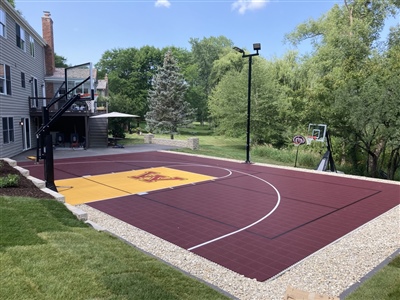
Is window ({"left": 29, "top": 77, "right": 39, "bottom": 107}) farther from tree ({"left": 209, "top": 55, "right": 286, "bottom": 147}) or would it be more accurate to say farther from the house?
tree ({"left": 209, "top": 55, "right": 286, "bottom": 147})

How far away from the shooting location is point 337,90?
59.5 feet

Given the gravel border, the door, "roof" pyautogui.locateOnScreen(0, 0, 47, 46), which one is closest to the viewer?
the gravel border

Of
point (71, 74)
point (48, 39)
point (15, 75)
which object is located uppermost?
point (48, 39)

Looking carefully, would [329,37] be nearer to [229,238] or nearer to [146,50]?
[229,238]

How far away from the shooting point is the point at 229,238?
671cm

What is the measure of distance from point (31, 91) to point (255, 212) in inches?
769

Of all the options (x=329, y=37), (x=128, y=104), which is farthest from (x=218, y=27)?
(x=329, y=37)

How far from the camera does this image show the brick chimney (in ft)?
83.7

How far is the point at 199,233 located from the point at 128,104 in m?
33.4

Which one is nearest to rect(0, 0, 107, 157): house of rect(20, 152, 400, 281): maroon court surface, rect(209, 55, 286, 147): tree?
rect(20, 152, 400, 281): maroon court surface

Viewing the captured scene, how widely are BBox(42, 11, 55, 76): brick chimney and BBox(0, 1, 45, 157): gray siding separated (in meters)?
2.62

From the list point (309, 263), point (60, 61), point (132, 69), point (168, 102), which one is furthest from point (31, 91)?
point (60, 61)

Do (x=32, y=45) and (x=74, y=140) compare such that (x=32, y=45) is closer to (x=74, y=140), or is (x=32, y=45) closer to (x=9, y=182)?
(x=74, y=140)

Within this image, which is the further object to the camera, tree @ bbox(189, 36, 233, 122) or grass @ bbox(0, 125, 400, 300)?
tree @ bbox(189, 36, 233, 122)
